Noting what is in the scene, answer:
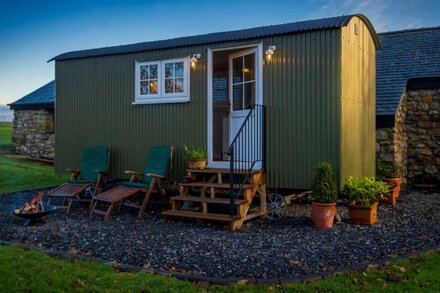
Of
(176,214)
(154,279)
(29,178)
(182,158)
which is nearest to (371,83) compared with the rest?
(182,158)

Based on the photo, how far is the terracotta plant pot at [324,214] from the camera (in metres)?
6.18

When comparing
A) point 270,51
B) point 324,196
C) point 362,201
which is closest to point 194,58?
point 270,51

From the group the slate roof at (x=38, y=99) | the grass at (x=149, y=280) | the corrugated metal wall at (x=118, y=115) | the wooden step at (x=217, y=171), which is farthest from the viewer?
the slate roof at (x=38, y=99)

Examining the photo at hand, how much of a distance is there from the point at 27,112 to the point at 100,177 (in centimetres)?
1007

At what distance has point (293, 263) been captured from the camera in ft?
14.8

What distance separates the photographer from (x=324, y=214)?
620cm

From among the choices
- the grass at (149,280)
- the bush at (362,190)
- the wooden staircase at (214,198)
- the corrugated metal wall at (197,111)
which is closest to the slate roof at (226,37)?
the corrugated metal wall at (197,111)

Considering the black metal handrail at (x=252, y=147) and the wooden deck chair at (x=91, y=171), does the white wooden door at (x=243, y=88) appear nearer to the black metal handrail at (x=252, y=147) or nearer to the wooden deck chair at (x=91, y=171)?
the black metal handrail at (x=252, y=147)

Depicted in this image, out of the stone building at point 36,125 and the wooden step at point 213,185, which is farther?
the stone building at point 36,125

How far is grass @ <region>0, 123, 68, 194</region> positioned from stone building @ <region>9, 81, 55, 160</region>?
42.7 inches

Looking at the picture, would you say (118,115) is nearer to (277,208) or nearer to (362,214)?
(277,208)

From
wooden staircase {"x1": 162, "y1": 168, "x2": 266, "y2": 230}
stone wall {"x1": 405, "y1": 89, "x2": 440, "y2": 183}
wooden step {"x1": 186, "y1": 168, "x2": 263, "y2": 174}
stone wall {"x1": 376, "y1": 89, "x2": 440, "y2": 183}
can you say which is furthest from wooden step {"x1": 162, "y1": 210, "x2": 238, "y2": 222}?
stone wall {"x1": 405, "y1": 89, "x2": 440, "y2": 183}

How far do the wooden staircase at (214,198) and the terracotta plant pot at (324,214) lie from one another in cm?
101

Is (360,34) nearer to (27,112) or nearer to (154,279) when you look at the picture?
(154,279)
